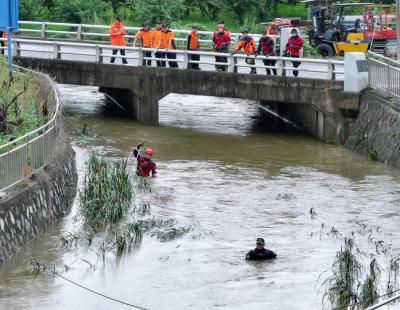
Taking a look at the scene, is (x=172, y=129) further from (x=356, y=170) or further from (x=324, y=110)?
(x=356, y=170)

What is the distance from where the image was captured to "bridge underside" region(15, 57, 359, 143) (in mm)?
30531

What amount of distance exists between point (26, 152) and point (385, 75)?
38.5ft

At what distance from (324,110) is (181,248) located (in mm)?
11454

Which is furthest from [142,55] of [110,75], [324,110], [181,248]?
[181,248]

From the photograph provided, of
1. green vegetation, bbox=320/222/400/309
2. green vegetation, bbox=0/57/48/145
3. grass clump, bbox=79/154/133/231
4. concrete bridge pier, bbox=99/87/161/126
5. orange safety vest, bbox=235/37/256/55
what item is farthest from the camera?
concrete bridge pier, bbox=99/87/161/126

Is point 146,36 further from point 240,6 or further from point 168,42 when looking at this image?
point 240,6

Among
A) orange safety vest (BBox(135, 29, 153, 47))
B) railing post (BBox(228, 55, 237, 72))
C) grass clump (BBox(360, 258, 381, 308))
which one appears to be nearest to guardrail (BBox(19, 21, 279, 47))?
orange safety vest (BBox(135, 29, 153, 47))

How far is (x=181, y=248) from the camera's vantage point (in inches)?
794

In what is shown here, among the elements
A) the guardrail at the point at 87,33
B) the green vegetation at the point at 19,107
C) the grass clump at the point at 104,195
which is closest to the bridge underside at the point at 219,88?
the guardrail at the point at 87,33

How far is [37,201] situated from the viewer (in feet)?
66.3

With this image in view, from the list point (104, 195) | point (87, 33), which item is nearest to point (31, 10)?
point (87, 33)

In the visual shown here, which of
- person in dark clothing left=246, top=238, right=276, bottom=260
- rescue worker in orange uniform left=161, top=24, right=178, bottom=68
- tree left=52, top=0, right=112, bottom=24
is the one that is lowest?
person in dark clothing left=246, top=238, right=276, bottom=260

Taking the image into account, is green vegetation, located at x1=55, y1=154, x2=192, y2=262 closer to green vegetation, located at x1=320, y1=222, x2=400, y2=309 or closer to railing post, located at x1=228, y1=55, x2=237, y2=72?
green vegetation, located at x1=320, y1=222, x2=400, y2=309

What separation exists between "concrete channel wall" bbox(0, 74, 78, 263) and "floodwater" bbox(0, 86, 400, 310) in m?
Result: 0.26
